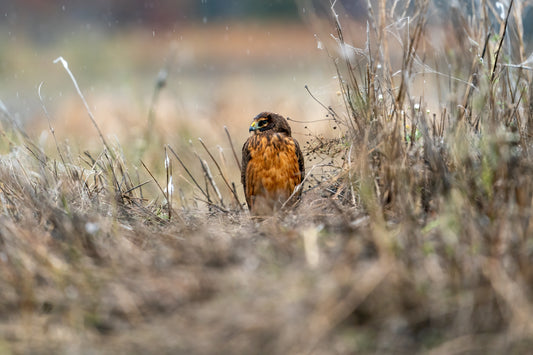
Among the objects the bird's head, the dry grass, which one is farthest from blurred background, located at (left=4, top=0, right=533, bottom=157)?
the dry grass

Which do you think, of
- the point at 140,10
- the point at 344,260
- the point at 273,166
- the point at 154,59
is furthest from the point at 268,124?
the point at 140,10

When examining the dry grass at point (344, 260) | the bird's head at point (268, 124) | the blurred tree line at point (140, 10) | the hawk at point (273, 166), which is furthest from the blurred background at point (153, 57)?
the dry grass at point (344, 260)

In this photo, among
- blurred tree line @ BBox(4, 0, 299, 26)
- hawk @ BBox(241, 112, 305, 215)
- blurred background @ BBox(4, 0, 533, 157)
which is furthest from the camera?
blurred tree line @ BBox(4, 0, 299, 26)

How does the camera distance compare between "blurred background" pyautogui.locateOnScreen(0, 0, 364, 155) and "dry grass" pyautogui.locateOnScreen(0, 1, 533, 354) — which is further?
"blurred background" pyautogui.locateOnScreen(0, 0, 364, 155)

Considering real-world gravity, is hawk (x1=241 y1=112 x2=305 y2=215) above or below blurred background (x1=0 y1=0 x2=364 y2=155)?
below

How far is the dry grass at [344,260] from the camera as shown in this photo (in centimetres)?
202

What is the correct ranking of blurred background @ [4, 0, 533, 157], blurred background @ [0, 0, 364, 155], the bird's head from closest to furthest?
the bird's head < blurred background @ [4, 0, 533, 157] < blurred background @ [0, 0, 364, 155]

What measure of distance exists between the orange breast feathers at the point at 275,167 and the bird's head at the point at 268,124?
0.07 meters

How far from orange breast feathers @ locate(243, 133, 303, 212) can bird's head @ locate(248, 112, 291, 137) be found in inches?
2.9

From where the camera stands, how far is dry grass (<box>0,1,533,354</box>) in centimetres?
202

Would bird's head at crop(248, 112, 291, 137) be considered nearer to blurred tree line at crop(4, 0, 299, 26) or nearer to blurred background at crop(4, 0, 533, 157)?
blurred background at crop(4, 0, 533, 157)

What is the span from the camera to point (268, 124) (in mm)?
4090

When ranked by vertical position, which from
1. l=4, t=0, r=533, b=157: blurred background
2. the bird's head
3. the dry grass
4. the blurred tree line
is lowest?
the dry grass

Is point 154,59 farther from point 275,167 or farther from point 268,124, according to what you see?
point 275,167
